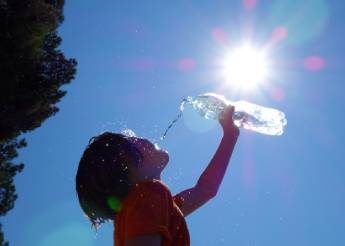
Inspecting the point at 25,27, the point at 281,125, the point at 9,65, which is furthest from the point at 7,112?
the point at 281,125

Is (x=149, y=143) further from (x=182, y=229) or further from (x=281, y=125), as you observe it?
(x=281, y=125)

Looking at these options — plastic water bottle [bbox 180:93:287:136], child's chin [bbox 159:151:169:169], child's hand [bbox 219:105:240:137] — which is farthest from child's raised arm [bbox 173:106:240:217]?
plastic water bottle [bbox 180:93:287:136]

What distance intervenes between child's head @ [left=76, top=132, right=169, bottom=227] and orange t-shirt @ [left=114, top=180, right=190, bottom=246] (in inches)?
5.9

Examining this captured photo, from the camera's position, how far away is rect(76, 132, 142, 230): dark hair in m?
2.65

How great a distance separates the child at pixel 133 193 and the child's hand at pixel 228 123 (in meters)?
0.50

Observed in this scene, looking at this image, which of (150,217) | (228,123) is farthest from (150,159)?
(228,123)

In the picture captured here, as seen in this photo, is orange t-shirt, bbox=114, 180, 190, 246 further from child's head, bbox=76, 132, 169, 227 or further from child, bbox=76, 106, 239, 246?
child's head, bbox=76, 132, 169, 227

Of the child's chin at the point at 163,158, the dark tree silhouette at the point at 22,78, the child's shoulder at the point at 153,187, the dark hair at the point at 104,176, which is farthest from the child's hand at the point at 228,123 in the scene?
the dark tree silhouette at the point at 22,78

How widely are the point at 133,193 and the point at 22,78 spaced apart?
1159 cm

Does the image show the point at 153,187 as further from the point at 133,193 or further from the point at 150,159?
the point at 150,159

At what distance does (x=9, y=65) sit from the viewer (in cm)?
1284

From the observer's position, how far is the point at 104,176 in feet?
8.68

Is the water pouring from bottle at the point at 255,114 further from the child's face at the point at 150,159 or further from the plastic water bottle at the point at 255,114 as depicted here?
the child's face at the point at 150,159

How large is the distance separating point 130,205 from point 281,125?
4777mm
